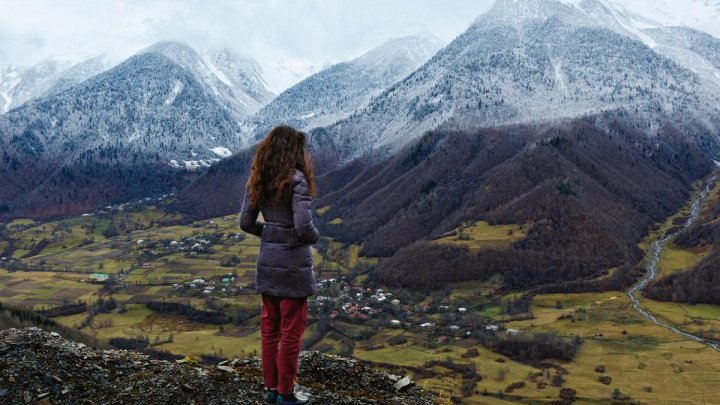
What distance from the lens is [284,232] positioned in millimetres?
9648

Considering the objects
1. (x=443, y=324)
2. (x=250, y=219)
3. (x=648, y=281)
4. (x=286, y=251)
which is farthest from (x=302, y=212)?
(x=648, y=281)

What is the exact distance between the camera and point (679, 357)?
93562 millimetres

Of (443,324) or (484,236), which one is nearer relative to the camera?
(443,324)

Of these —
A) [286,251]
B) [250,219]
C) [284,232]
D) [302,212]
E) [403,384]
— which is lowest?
[403,384]

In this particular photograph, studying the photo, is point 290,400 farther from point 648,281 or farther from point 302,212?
point 648,281

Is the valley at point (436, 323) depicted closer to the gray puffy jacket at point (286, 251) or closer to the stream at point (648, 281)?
the stream at point (648, 281)

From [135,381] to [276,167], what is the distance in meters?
5.91

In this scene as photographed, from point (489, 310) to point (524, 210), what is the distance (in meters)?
60.7

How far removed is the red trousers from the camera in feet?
32.3

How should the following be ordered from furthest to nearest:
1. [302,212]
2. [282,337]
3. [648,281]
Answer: [648,281] → [282,337] → [302,212]

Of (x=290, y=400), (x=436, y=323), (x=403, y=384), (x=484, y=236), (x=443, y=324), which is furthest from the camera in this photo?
(x=484, y=236)

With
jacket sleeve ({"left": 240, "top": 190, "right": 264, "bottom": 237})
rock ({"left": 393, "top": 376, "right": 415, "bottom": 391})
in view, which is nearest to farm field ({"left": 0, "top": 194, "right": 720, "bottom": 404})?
rock ({"left": 393, "top": 376, "right": 415, "bottom": 391})

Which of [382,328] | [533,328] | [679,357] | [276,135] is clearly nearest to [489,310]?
[533,328]

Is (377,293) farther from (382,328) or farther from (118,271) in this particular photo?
(118,271)
